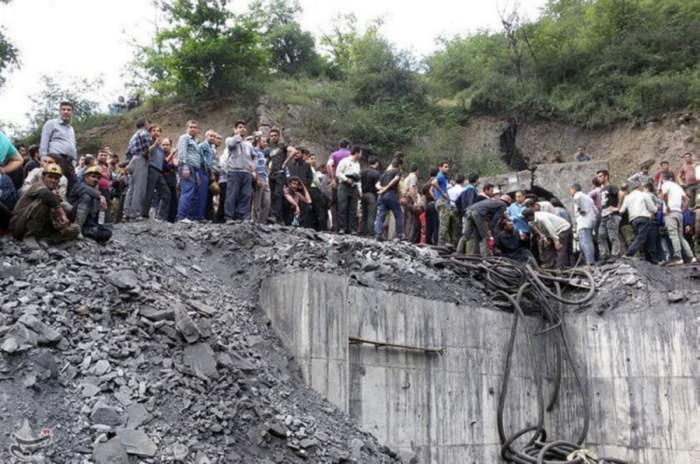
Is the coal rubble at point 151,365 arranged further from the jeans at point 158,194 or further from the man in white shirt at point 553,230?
the man in white shirt at point 553,230

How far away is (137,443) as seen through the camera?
5.90 metres

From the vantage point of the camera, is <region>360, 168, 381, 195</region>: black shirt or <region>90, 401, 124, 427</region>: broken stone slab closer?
<region>90, 401, 124, 427</region>: broken stone slab

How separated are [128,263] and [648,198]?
29.5 ft

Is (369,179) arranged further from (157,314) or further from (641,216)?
(157,314)

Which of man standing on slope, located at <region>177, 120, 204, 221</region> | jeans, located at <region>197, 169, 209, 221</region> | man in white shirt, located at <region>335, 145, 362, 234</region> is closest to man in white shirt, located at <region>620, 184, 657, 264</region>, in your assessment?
man in white shirt, located at <region>335, 145, 362, 234</region>

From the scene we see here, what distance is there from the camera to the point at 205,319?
7984 millimetres

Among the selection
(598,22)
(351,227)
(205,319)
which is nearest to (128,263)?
(205,319)

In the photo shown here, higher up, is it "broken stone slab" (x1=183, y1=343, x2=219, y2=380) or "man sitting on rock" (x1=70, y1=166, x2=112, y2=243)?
"man sitting on rock" (x1=70, y1=166, x2=112, y2=243)

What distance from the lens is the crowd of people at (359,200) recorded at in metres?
11.1

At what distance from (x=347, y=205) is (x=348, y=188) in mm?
303

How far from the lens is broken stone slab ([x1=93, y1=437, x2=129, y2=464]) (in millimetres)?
5668

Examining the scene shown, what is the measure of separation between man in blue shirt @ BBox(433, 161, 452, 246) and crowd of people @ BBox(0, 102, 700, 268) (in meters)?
0.02

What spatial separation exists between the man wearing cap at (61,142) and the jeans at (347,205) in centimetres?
466

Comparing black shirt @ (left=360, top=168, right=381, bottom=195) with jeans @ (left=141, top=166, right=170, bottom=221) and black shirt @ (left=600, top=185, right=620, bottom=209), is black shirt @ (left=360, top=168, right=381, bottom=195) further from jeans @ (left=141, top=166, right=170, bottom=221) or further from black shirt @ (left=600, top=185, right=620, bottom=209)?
black shirt @ (left=600, top=185, right=620, bottom=209)
